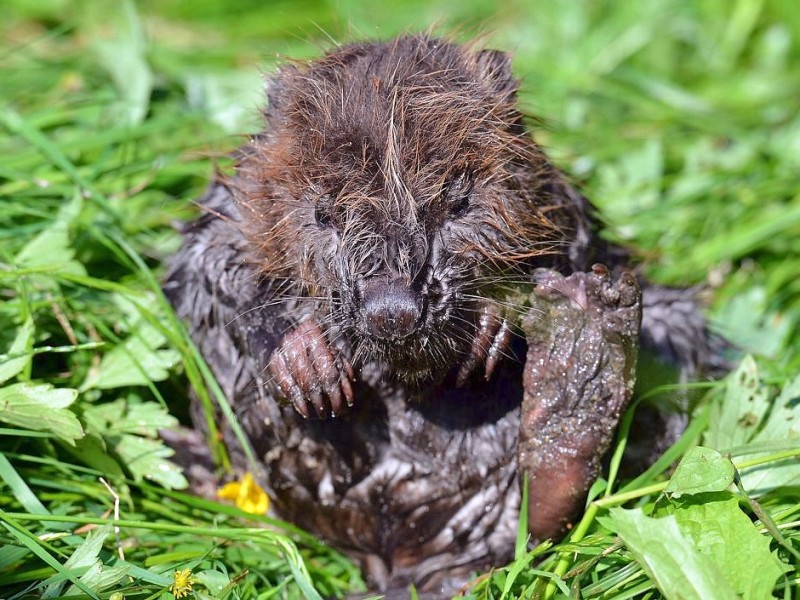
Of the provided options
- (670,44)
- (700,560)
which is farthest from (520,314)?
(670,44)

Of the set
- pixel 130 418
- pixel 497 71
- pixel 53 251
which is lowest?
pixel 130 418

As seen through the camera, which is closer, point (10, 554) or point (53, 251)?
point (10, 554)

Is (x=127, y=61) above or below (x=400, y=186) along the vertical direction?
above

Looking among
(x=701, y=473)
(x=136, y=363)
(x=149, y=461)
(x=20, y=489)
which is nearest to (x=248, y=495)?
(x=149, y=461)

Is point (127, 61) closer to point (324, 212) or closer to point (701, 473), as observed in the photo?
point (324, 212)

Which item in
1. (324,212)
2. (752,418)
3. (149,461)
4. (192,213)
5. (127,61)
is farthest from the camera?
(127,61)

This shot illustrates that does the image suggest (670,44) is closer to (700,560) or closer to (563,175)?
(563,175)

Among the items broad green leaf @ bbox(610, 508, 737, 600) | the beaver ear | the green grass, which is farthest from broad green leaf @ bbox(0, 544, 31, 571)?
the beaver ear
